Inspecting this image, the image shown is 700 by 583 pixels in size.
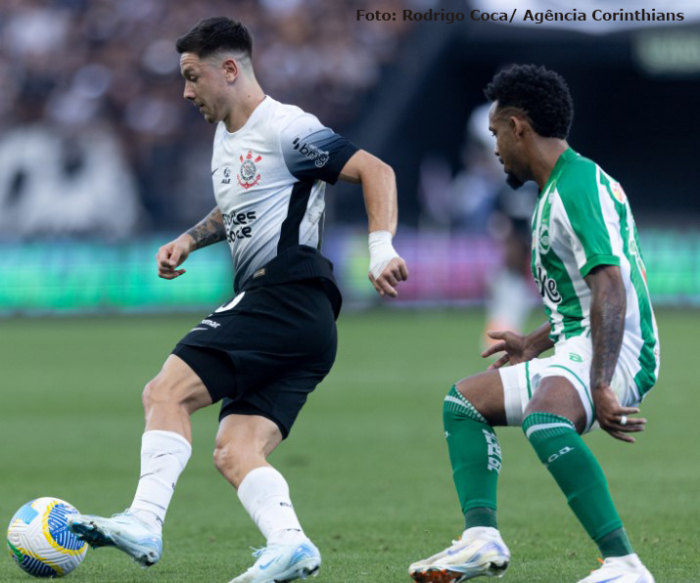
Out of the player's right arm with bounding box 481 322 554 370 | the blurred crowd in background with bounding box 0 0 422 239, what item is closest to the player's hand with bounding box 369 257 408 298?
the player's right arm with bounding box 481 322 554 370

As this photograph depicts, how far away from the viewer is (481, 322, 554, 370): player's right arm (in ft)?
18.1

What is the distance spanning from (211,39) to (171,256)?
2.96 feet

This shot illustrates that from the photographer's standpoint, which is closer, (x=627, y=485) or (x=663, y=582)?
(x=663, y=582)

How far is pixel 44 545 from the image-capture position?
18.4ft

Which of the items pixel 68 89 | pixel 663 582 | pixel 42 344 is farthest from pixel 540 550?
pixel 68 89

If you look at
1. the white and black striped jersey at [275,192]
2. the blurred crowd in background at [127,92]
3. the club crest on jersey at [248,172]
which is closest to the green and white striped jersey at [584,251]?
the white and black striped jersey at [275,192]

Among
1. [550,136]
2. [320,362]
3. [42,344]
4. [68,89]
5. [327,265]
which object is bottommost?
[42,344]

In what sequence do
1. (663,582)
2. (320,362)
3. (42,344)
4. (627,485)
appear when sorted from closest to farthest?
(663,582) → (320,362) → (627,485) → (42,344)

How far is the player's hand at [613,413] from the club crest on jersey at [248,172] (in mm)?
1640

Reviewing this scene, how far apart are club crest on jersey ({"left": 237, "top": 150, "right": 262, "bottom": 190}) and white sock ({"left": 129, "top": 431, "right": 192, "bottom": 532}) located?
3.44 feet

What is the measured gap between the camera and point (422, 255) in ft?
76.9

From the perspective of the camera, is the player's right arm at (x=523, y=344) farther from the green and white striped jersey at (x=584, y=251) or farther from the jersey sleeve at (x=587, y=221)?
the jersey sleeve at (x=587, y=221)

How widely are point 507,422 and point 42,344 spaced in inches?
572

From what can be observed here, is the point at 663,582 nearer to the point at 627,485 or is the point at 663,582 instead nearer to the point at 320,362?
the point at 320,362
